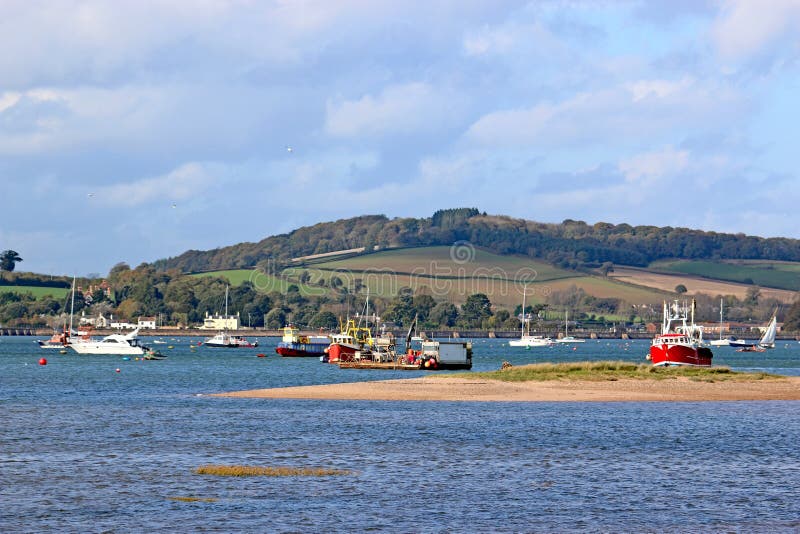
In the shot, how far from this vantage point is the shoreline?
91562mm

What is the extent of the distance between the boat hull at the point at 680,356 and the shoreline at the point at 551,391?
76.7 ft

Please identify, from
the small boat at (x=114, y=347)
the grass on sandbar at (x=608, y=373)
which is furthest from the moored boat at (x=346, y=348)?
the grass on sandbar at (x=608, y=373)

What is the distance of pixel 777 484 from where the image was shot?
155ft

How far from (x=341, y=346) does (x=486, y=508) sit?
122m

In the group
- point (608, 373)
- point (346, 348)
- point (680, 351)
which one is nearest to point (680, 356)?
point (680, 351)

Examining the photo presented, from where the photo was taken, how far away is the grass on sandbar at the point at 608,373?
107 metres

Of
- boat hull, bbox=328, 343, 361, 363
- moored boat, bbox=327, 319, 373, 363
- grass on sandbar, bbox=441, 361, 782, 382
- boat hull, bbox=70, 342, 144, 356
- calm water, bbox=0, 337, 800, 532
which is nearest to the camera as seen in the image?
calm water, bbox=0, 337, 800, 532

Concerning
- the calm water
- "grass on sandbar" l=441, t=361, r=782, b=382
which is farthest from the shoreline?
the calm water

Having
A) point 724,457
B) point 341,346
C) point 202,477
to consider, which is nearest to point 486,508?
point 202,477

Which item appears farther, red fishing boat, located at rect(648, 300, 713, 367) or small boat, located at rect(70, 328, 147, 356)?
small boat, located at rect(70, 328, 147, 356)

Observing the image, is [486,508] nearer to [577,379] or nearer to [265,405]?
[265,405]

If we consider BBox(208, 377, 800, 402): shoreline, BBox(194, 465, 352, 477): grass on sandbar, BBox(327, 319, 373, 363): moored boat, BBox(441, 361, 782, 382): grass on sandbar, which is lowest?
BBox(194, 465, 352, 477): grass on sandbar

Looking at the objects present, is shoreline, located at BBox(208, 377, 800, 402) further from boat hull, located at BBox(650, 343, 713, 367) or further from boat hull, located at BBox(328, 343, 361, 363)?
boat hull, located at BBox(328, 343, 361, 363)

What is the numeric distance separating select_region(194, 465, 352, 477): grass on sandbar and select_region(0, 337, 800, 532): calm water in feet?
3.19
